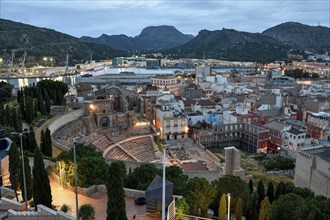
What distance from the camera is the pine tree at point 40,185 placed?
1859 cm

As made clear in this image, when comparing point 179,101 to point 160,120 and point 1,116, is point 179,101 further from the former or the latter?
point 1,116

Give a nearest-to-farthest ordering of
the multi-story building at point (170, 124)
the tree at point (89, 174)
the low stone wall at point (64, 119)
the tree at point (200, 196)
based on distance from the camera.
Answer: the tree at point (200, 196) < the tree at point (89, 174) < the low stone wall at point (64, 119) < the multi-story building at point (170, 124)

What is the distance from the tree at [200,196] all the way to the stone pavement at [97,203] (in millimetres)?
2069

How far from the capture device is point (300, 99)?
67625 millimetres

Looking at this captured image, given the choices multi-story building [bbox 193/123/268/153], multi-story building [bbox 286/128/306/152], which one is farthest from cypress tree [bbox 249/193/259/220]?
multi-story building [bbox 193/123/268/153]

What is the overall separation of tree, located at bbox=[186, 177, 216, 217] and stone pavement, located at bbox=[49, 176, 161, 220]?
2.07m

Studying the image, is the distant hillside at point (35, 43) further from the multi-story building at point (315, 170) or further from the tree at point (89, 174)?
the tree at point (89, 174)

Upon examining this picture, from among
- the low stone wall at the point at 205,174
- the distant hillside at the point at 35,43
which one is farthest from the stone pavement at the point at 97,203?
the distant hillside at the point at 35,43

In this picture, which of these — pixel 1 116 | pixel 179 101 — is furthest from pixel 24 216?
pixel 179 101

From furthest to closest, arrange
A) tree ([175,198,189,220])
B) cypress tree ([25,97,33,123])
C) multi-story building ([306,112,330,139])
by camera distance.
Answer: multi-story building ([306,112,330,139]) → cypress tree ([25,97,33,123]) → tree ([175,198,189,220])

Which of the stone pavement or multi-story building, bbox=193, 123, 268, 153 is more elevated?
the stone pavement

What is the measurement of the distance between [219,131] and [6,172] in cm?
3625

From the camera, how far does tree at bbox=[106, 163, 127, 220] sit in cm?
1577

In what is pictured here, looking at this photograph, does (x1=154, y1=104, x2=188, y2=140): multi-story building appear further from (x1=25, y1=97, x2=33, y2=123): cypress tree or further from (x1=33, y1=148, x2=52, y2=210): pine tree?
(x1=33, y1=148, x2=52, y2=210): pine tree
